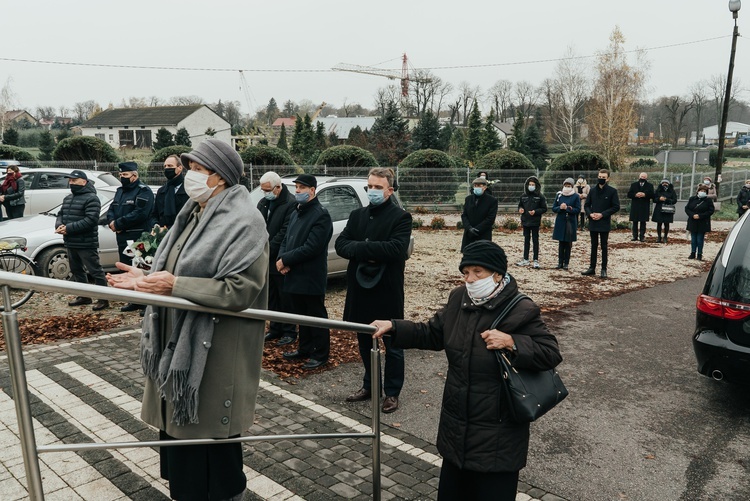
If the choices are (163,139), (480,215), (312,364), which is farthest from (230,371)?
(163,139)

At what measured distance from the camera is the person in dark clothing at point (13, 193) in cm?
1376

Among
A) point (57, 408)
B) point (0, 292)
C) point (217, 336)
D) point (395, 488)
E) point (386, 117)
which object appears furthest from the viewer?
point (386, 117)

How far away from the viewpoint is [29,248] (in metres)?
9.30

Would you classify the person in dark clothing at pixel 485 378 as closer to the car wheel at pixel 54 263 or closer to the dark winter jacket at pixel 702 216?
the car wheel at pixel 54 263

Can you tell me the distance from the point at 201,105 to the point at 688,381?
7183 centimetres

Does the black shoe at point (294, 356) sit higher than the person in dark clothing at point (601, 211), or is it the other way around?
the person in dark clothing at point (601, 211)

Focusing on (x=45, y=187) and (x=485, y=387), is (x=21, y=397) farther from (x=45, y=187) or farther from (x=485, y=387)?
(x=45, y=187)

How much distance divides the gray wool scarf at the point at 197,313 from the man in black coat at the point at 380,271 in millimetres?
2580

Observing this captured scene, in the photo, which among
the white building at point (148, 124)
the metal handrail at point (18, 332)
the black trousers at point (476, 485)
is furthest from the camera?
the white building at point (148, 124)

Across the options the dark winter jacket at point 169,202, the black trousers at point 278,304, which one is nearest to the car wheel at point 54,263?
the dark winter jacket at point 169,202

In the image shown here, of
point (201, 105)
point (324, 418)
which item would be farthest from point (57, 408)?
point (201, 105)

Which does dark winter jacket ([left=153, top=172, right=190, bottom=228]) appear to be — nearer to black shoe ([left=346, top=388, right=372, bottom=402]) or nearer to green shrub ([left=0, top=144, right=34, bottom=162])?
black shoe ([left=346, top=388, right=372, bottom=402])

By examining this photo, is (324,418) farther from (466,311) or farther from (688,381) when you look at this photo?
(688,381)

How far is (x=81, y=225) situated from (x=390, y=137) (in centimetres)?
3565
